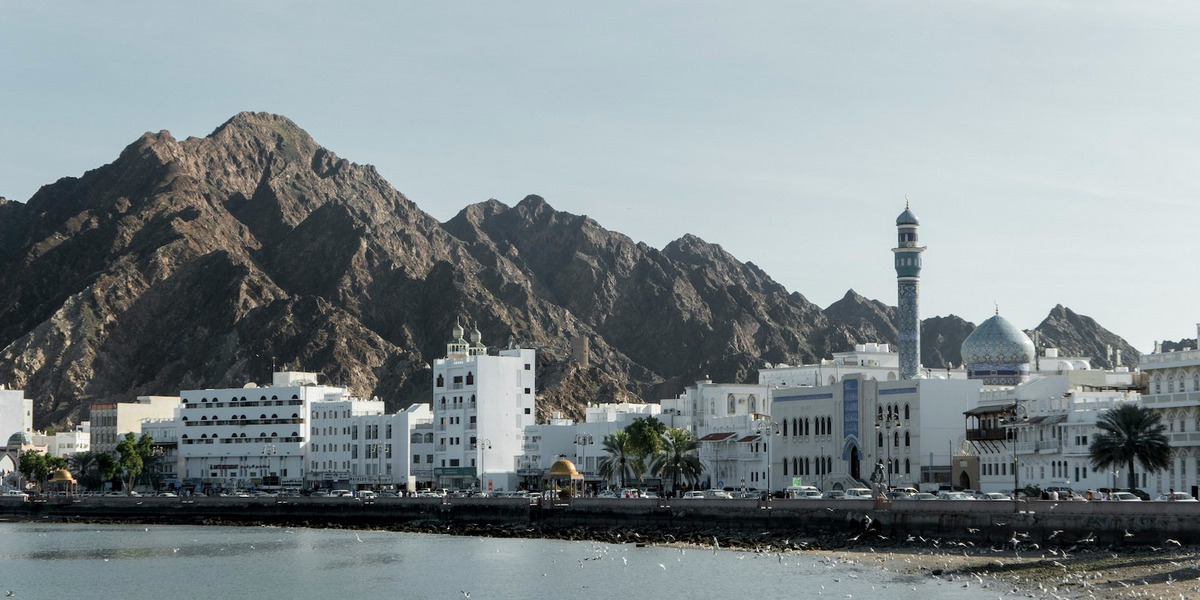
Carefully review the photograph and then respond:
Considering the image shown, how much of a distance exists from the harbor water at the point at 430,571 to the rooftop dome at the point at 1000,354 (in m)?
57.4

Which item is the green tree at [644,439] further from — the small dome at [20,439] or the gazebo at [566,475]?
the small dome at [20,439]

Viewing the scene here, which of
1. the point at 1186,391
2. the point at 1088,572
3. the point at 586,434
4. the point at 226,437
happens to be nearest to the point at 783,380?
the point at 586,434

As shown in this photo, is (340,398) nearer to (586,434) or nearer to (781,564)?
(586,434)

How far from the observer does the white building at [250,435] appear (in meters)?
177

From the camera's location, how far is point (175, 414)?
193 meters

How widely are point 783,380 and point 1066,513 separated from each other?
98.5 meters

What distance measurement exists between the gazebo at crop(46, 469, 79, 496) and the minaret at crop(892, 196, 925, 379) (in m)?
83.8

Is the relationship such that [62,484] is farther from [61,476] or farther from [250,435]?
[250,435]

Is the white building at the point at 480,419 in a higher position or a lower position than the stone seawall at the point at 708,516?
higher

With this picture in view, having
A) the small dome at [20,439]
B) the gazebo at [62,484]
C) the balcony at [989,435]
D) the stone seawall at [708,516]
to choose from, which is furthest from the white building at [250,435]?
the balcony at [989,435]

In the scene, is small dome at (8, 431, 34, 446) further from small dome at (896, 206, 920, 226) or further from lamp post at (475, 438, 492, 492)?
small dome at (896, 206, 920, 226)

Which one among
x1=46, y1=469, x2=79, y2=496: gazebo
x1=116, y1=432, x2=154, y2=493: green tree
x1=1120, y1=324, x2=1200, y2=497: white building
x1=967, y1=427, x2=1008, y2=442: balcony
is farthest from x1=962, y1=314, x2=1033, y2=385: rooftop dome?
x1=46, y1=469, x2=79, y2=496: gazebo

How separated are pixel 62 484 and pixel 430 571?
106 metres

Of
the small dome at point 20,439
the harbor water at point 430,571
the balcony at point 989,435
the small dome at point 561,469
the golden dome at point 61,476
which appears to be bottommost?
the harbor water at point 430,571
